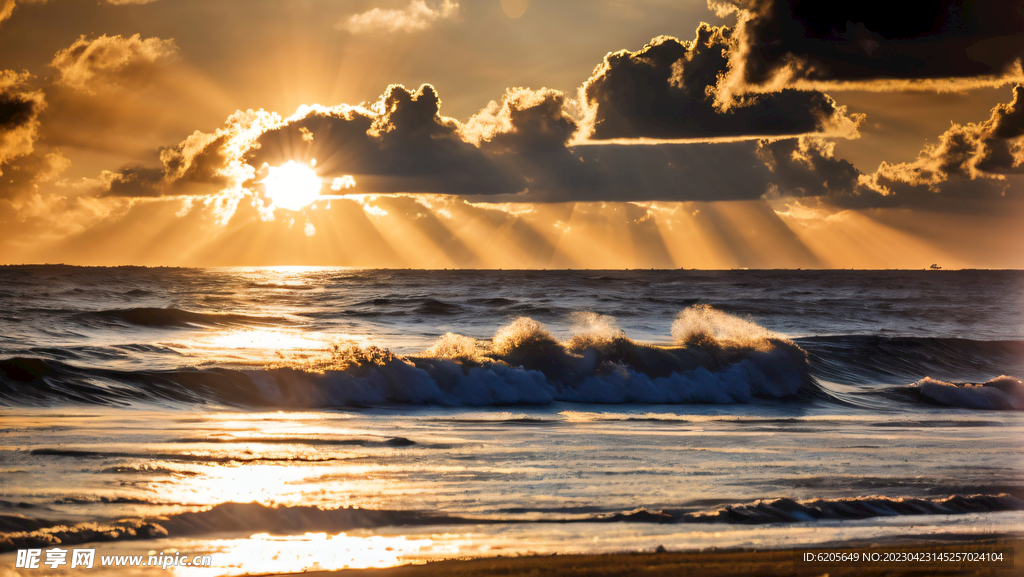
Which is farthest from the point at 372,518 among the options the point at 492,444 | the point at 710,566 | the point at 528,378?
the point at 528,378

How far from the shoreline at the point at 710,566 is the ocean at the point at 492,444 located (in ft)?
0.87

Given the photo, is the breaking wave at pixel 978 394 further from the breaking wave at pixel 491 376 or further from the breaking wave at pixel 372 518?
the breaking wave at pixel 372 518

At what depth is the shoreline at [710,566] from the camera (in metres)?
5.43

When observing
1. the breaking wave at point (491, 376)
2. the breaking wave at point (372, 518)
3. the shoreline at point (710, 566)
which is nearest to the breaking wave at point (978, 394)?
the breaking wave at point (491, 376)

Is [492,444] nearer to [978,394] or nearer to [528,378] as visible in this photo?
[528,378]

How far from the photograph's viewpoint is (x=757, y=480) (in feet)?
28.9

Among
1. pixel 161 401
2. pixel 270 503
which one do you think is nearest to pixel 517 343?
pixel 161 401

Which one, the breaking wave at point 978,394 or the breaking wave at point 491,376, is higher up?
the breaking wave at point 491,376

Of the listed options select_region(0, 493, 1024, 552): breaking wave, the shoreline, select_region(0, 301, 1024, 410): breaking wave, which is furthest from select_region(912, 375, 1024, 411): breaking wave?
the shoreline

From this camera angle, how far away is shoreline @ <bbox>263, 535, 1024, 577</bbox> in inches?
214

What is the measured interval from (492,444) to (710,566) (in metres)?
5.63

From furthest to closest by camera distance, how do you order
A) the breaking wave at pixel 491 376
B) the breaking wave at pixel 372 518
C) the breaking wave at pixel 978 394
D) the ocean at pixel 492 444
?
the breaking wave at pixel 978 394
the breaking wave at pixel 491 376
the ocean at pixel 492 444
the breaking wave at pixel 372 518

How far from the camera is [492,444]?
10.9 m

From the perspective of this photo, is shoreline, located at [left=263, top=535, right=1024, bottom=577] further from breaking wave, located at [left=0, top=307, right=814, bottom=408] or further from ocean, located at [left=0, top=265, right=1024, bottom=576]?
breaking wave, located at [left=0, top=307, right=814, bottom=408]
